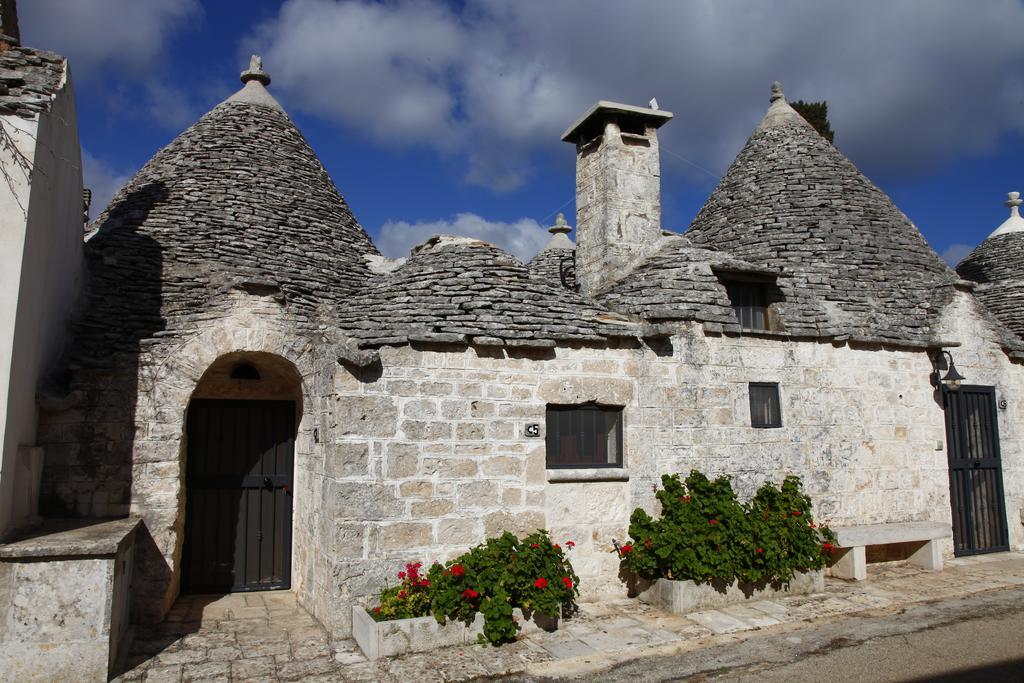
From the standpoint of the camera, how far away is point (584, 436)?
24.2 feet

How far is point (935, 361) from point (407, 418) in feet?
23.2

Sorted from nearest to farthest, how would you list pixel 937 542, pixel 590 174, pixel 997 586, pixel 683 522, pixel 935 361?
1. pixel 683 522
2. pixel 997 586
3. pixel 937 542
4. pixel 935 361
5. pixel 590 174

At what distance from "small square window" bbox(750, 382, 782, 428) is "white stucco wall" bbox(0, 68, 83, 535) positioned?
276 inches

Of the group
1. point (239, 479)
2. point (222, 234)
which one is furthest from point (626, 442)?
point (222, 234)

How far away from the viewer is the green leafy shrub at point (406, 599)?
5854 mm

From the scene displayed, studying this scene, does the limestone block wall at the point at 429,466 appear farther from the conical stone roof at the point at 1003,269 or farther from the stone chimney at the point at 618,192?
the conical stone roof at the point at 1003,269

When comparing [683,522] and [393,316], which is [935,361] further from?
[393,316]

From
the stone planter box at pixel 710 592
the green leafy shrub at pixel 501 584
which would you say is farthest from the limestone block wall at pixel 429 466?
the stone planter box at pixel 710 592

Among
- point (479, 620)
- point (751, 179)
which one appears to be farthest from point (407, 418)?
point (751, 179)

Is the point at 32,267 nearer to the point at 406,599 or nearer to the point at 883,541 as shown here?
the point at 406,599

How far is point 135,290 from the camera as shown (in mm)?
7410

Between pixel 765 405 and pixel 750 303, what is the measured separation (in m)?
1.33

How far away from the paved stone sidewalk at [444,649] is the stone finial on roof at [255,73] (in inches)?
284

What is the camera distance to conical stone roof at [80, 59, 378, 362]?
7.28 m
